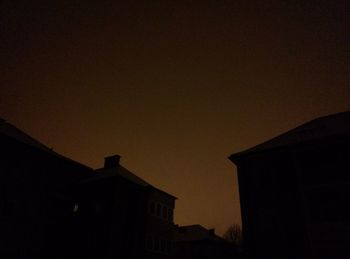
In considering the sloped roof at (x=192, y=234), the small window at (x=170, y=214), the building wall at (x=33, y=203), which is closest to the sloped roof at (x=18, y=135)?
the building wall at (x=33, y=203)

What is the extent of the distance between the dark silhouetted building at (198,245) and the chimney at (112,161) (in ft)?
70.6

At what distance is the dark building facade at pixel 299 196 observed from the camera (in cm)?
1447

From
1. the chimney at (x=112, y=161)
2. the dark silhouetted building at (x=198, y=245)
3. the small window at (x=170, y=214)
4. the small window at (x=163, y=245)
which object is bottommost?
the small window at (x=163, y=245)

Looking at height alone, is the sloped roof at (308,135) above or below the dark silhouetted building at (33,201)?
above

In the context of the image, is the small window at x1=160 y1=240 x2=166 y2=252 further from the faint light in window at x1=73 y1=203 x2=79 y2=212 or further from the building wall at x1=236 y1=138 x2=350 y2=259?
the building wall at x1=236 y1=138 x2=350 y2=259

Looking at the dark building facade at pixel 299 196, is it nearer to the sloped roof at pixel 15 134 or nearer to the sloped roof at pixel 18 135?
the sloped roof at pixel 18 135

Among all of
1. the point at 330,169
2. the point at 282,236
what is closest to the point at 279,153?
the point at 330,169

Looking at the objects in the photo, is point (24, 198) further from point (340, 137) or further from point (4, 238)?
point (340, 137)

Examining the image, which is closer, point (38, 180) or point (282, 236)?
point (282, 236)

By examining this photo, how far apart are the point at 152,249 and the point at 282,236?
42.9 ft

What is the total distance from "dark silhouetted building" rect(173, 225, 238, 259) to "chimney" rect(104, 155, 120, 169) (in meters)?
21.5

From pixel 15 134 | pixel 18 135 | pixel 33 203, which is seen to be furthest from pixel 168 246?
pixel 15 134

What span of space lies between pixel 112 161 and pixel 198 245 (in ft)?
73.8

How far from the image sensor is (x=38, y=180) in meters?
21.5
